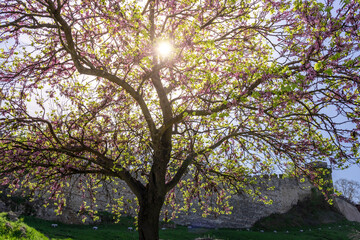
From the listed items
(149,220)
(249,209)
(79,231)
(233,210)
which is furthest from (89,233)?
(249,209)

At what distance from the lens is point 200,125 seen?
30.5 ft

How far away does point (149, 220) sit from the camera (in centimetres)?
863

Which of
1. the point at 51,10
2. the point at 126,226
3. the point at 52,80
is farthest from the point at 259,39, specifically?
the point at 126,226

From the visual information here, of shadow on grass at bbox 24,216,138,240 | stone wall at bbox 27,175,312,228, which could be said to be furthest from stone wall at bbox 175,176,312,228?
shadow on grass at bbox 24,216,138,240

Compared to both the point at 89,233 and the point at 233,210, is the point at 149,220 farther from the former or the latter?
the point at 233,210

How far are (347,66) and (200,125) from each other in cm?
445

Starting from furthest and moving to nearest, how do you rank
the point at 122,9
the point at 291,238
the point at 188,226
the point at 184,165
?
1. the point at 188,226
2. the point at 291,238
3. the point at 184,165
4. the point at 122,9

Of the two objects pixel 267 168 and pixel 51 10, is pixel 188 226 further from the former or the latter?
pixel 51 10

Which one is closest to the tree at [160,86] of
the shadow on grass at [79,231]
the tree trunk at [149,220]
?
the tree trunk at [149,220]

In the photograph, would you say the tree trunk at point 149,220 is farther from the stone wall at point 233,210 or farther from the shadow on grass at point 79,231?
the stone wall at point 233,210

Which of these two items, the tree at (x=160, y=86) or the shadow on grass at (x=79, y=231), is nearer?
the tree at (x=160, y=86)

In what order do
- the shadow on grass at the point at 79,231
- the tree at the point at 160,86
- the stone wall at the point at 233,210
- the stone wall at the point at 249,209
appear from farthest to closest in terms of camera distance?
the stone wall at the point at 249,209
the stone wall at the point at 233,210
the shadow on grass at the point at 79,231
the tree at the point at 160,86

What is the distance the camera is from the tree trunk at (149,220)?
8594 mm

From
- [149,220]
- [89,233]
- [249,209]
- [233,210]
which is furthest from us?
[249,209]
